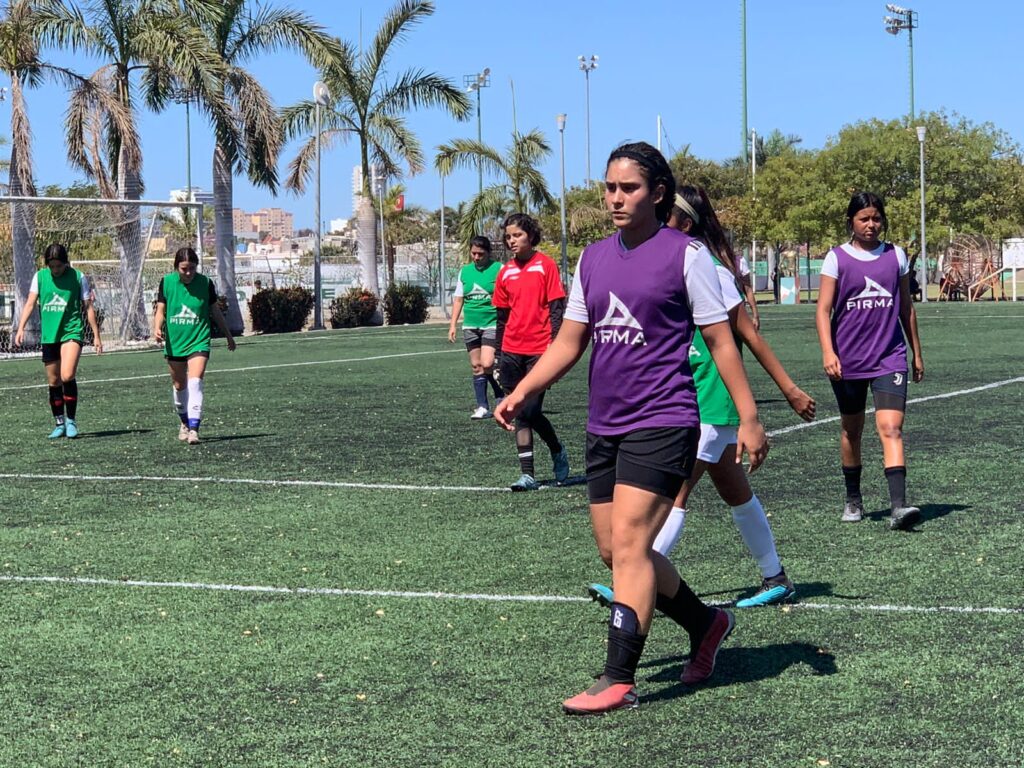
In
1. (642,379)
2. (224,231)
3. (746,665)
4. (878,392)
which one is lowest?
(746,665)

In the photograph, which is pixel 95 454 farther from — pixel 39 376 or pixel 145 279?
pixel 145 279

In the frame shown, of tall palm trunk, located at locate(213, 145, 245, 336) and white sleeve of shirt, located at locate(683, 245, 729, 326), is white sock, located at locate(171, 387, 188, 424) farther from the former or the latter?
tall palm trunk, located at locate(213, 145, 245, 336)

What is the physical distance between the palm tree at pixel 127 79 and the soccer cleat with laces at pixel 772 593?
99.0ft

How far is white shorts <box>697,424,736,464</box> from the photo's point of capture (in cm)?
586

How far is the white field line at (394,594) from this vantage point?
6.13 metres

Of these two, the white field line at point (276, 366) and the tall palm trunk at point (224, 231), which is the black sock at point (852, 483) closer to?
the white field line at point (276, 366)

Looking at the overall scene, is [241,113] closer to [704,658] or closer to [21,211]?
[21,211]

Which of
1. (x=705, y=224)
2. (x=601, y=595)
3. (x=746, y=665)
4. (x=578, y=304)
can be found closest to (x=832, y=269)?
(x=705, y=224)

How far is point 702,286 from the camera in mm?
4742

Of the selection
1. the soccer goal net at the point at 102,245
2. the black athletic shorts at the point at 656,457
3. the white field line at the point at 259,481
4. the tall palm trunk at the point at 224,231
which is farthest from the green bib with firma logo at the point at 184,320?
the tall palm trunk at the point at 224,231

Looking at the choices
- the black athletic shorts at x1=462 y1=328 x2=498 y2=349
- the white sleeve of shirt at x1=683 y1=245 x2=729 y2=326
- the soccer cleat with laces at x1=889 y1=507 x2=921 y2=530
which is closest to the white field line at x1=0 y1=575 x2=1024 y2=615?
the soccer cleat with laces at x1=889 y1=507 x2=921 y2=530

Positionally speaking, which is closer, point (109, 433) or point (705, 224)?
point (705, 224)

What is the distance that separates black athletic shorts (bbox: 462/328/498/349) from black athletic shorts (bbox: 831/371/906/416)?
5.83 m

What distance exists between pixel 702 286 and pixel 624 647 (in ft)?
3.91
